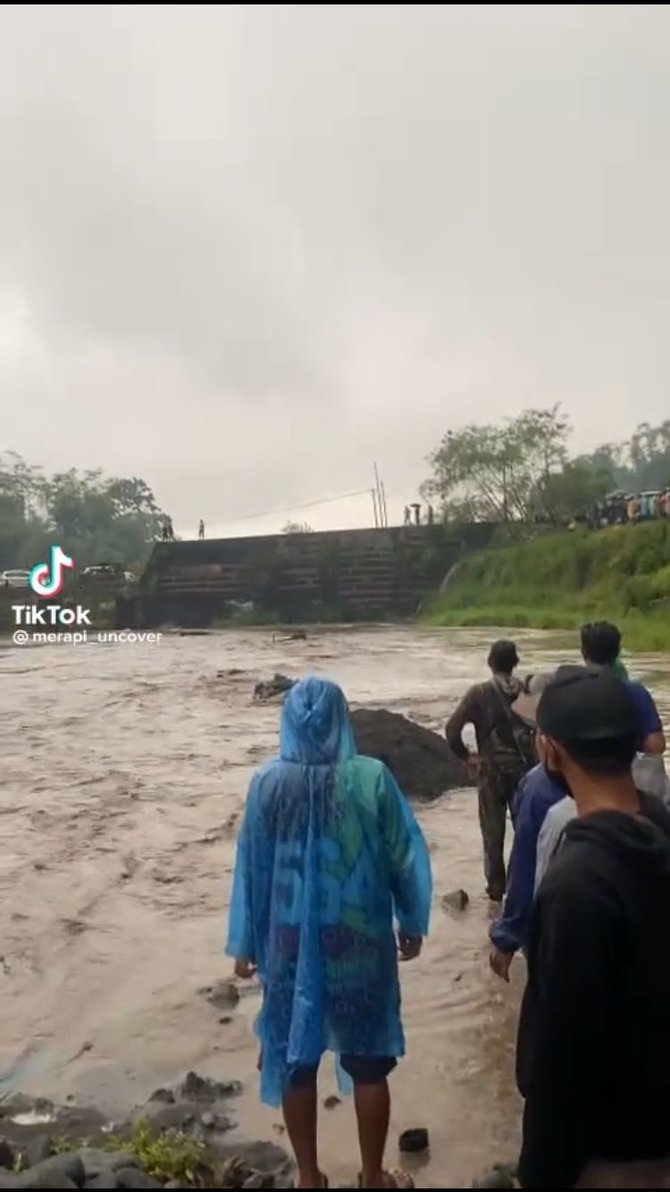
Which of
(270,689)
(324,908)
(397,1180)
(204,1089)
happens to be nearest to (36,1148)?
(204,1089)

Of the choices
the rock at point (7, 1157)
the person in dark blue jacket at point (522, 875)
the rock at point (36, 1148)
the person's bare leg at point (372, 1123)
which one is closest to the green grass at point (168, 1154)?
the rock at point (36, 1148)

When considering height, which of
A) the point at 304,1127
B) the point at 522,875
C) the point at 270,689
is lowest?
the point at 304,1127

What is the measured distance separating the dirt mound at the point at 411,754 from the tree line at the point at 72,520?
215ft

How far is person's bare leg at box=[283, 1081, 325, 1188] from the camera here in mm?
3273

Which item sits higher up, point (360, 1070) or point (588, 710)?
point (588, 710)

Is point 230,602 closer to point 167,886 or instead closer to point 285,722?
point 167,886

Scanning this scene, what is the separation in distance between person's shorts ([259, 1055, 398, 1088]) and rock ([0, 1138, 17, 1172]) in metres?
1.11

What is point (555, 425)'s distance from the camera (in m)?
47.9

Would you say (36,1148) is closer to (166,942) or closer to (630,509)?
(166,942)

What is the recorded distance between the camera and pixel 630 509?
122 feet

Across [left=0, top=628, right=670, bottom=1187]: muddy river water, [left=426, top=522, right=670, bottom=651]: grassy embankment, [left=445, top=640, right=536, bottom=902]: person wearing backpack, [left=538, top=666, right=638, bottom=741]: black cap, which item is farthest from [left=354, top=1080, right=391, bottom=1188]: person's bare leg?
[left=426, top=522, right=670, bottom=651]: grassy embankment

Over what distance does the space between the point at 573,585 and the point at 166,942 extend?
31793mm

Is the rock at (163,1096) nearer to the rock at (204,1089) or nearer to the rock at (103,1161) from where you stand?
the rock at (204,1089)

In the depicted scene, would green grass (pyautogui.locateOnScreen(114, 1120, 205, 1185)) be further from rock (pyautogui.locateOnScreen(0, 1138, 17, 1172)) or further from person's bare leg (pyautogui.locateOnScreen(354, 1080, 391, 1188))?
person's bare leg (pyautogui.locateOnScreen(354, 1080, 391, 1188))
